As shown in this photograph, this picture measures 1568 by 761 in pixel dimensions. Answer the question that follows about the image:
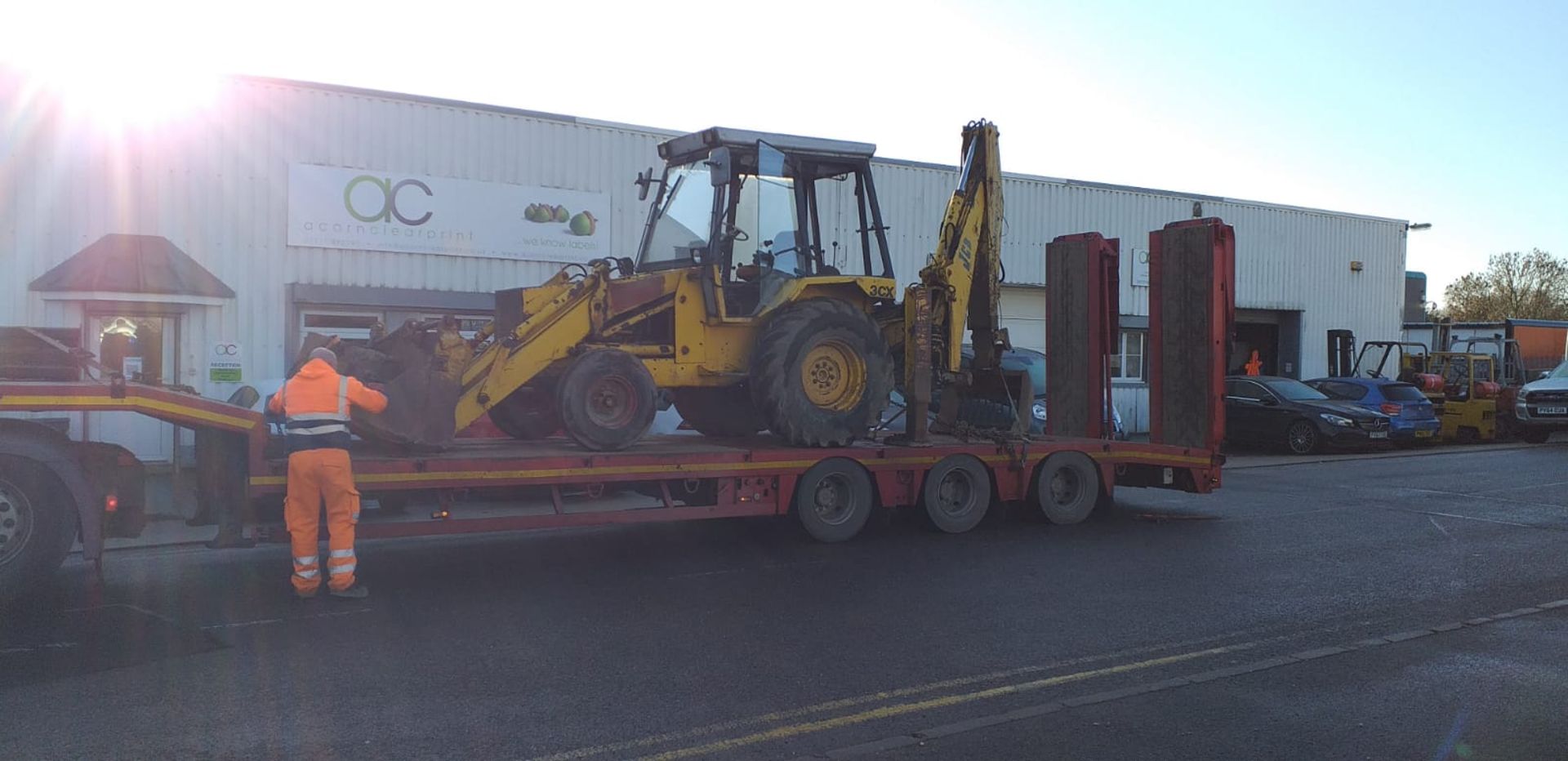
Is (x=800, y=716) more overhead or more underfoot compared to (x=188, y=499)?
more underfoot

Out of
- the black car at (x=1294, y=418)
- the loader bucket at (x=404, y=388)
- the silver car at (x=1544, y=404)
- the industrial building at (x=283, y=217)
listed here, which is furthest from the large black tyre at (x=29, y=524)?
the silver car at (x=1544, y=404)

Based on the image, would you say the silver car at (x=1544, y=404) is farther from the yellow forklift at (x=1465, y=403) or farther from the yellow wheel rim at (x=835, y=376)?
the yellow wheel rim at (x=835, y=376)

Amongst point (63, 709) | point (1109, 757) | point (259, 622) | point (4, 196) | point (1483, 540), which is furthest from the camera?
point (4, 196)

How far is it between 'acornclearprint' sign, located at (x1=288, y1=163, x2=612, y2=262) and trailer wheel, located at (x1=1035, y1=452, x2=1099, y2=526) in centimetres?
986

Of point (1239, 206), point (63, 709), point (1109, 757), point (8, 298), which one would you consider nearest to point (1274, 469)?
point (1239, 206)

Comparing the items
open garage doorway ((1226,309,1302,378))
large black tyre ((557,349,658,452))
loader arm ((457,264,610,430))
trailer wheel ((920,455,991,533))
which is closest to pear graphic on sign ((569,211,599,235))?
loader arm ((457,264,610,430))

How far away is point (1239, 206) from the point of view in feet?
93.0

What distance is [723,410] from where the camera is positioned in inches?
461

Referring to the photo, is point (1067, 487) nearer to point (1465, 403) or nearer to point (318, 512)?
point (318, 512)

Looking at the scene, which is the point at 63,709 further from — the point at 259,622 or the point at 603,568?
the point at 603,568

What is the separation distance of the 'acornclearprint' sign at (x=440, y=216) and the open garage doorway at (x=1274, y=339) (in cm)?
1717

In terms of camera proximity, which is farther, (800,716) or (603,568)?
(603,568)

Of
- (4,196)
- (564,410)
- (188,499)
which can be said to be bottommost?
(188,499)

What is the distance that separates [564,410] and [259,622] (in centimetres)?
268
